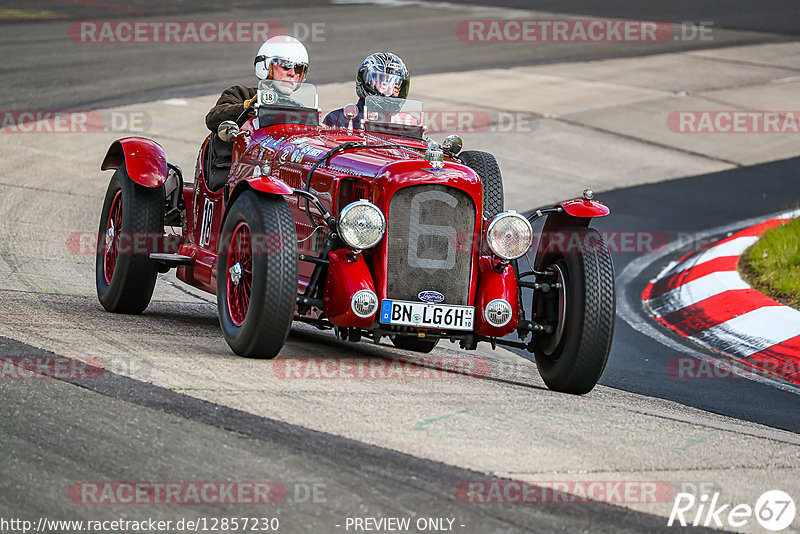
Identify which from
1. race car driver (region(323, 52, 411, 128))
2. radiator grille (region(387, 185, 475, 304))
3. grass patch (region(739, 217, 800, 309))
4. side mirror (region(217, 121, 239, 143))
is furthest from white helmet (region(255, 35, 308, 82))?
grass patch (region(739, 217, 800, 309))

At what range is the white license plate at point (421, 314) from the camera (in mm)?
6070

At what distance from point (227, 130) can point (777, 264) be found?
4.59 meters

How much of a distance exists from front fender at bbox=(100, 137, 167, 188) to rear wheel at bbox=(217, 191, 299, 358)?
59.3 inches

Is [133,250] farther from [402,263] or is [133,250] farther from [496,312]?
[496,312]

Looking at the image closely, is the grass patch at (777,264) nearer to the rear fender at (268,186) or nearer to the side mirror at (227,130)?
the side mirror at (227,130)

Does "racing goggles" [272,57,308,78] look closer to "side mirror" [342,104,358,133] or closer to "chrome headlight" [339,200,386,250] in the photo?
"side mirror" [342,104,358,133]

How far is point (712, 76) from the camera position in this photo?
1880 centimetres

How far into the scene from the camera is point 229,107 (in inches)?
309

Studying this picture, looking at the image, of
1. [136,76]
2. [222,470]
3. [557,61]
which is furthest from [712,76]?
[222,470]

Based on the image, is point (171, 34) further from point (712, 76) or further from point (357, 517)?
point (357, 517)

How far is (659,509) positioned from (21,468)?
2314 millimetres

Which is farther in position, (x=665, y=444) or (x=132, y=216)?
(x=132, y=216)

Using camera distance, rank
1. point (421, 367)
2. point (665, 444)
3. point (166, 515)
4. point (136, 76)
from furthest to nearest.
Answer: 1. point (136, 76)
2. point (421, 367)
3. point (665, 444)
4. point (166, 515)

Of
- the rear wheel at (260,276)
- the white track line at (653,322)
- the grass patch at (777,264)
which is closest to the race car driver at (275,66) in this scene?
the rear wheel at (260,276)
